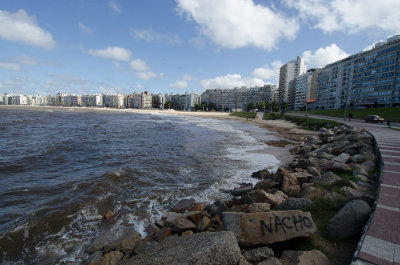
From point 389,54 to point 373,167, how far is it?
330 ft

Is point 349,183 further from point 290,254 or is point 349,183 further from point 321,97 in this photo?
point 321,97

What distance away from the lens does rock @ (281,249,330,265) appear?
3106 millimetres

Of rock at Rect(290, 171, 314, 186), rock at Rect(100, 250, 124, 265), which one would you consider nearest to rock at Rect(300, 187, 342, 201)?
rock at Rect(290, 171, 314, 186)

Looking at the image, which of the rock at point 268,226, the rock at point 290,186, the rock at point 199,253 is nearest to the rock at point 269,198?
the rock at point 290,186

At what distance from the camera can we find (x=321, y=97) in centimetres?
12462

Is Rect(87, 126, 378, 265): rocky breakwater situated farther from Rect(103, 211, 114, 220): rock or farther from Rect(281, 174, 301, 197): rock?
Rect(103, 211, 114, 220): rock

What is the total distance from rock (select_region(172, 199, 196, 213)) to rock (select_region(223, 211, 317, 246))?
3.28 m

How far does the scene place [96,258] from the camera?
187 inches

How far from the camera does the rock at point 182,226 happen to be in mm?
5318

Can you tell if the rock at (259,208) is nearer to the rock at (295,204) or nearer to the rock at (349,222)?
the rock at (295,204)

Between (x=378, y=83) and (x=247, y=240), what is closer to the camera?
(x=247, y=240)

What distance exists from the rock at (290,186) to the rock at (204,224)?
283 centimetres

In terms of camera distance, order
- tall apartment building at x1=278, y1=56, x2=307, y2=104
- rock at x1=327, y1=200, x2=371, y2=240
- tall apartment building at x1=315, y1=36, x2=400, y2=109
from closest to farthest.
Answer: rock at x1=327, y1=200, x2=371, y2=240 < tall apartment building at x1=315, y1=36, x2=400, y2=109 < tall apartment building at x1=278, y1=56, x2=307, y2=104

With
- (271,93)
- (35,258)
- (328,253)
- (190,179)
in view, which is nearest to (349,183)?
(328,253)
